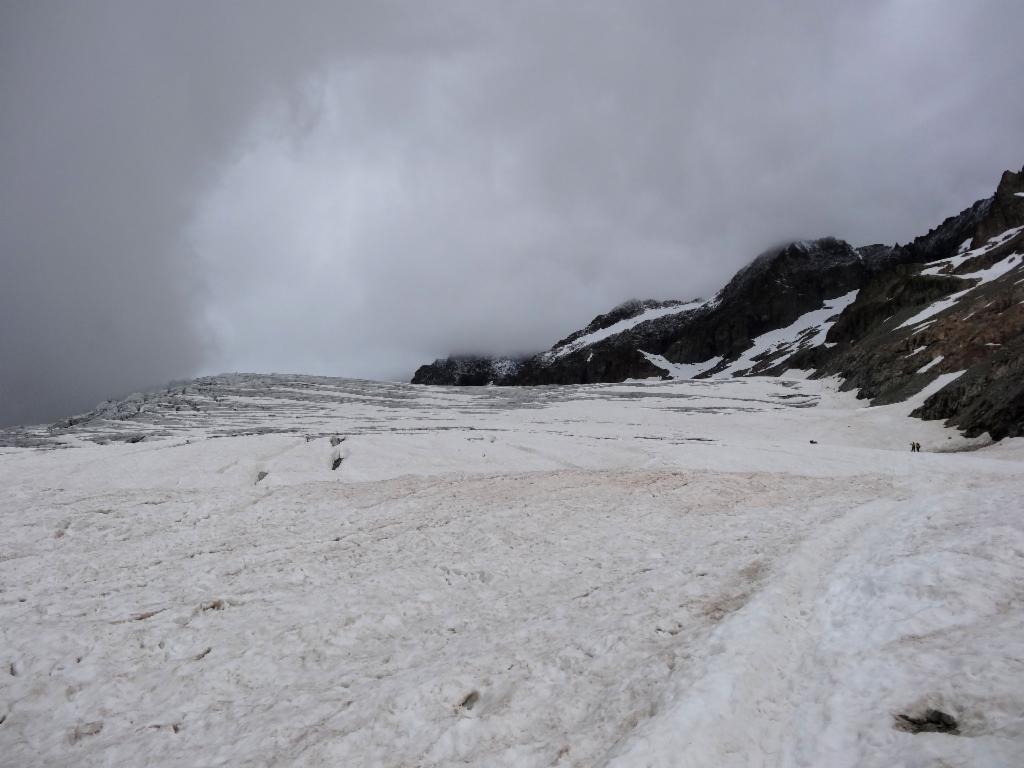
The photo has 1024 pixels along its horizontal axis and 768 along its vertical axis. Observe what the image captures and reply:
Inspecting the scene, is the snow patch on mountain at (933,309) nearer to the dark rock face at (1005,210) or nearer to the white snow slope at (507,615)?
the dark rock face at (1005,210)

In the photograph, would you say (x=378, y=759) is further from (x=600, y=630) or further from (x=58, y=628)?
(x=58, y=628)

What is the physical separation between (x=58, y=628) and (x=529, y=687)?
8.51 m

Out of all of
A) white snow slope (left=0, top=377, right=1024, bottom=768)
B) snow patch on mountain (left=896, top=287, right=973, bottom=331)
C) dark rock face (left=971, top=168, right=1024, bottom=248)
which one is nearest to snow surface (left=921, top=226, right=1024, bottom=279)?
dark rock face (left=971, top=168, right=1024, bottom=248)

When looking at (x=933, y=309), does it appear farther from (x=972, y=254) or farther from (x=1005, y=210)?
(x=1005, y=210)

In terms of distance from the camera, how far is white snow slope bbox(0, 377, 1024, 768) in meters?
Result: 6.18

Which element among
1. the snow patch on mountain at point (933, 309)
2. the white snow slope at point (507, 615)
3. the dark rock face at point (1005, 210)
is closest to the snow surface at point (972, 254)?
the dark rock face at point (1005, 210)

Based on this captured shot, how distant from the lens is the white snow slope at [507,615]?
6.18 metres

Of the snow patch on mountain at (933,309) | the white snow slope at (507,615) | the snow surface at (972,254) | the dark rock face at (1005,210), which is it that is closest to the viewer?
the white snow slope at (507,615)

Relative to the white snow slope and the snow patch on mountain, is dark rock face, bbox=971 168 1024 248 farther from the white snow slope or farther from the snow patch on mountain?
the white snow slope

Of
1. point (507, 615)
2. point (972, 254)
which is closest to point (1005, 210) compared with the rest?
point (972, 254)

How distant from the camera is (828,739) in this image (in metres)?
5.54

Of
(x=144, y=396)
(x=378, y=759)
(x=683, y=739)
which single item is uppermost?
(x=144, y=396)

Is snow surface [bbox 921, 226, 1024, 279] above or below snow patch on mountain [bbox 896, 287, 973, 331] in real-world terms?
above

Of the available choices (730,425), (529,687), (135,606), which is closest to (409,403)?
(730,425)
